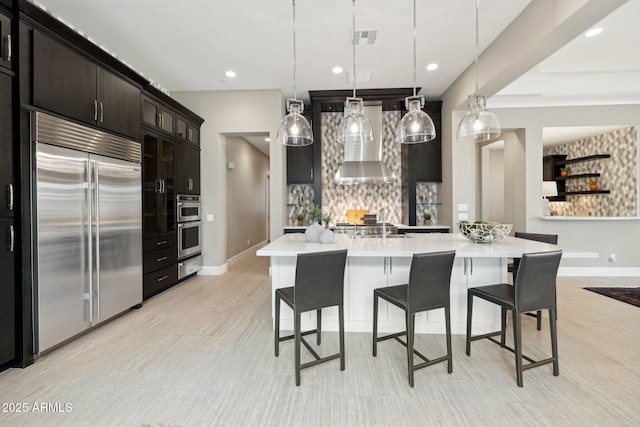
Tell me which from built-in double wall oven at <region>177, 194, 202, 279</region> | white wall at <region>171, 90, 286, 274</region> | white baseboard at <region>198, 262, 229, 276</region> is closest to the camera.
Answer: built-in double wall oven at <region>177, 194, 202, 279</region>

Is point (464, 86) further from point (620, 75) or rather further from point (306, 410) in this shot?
point (306, 410)

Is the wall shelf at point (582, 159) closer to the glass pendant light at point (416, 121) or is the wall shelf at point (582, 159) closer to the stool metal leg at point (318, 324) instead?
the glass pendant light at point (416, 121)

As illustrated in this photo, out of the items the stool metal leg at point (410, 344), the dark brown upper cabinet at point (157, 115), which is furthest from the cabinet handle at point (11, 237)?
the stool metal leg at point (410, 344)

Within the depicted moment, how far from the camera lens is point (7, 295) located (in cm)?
221

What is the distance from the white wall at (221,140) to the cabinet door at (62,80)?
2.44 meters

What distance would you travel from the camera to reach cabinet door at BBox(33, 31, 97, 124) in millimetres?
2424

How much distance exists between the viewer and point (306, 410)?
1.83 m

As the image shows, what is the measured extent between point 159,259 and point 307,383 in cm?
296

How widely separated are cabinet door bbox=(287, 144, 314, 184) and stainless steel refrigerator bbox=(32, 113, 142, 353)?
8.80ft

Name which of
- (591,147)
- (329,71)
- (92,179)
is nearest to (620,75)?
(591,147)

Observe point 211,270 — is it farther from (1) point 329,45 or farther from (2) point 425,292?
(2) point 425,292

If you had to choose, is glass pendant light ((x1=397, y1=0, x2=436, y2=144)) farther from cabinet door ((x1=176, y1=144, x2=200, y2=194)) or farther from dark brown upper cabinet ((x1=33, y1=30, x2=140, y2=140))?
cabinet door ((x1=176, y1=144, x2=200, y2=194))

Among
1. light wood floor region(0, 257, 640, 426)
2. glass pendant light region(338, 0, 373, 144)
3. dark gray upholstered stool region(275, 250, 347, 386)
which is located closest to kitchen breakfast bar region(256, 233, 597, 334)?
light wood floor region(0, 257, 640, 426)

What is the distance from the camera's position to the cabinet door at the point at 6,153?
85.9 inches
